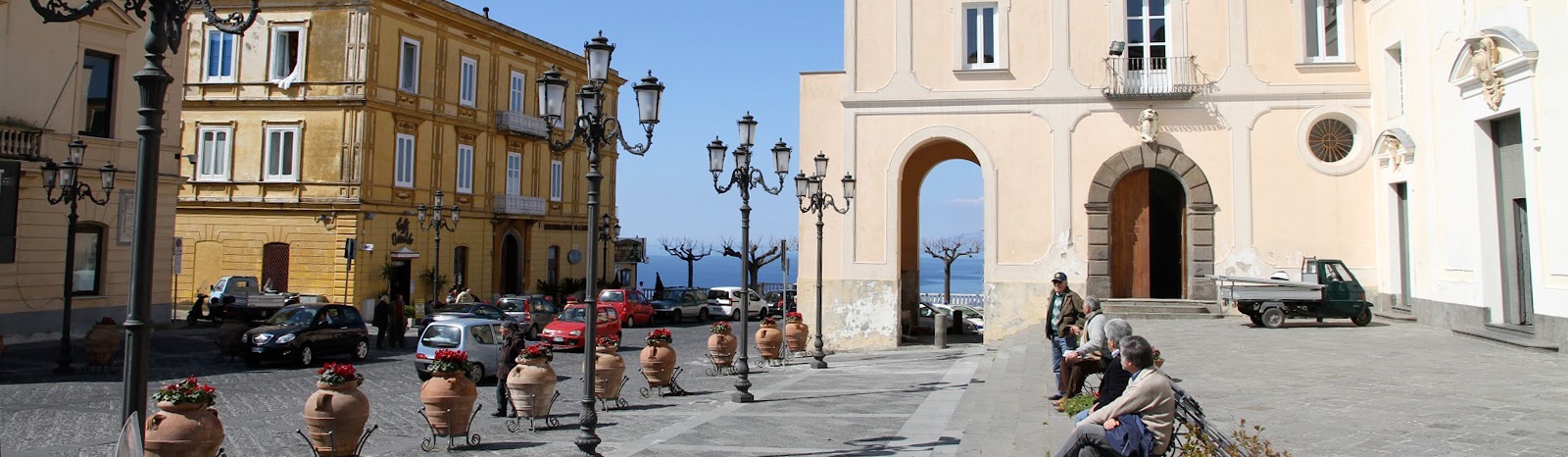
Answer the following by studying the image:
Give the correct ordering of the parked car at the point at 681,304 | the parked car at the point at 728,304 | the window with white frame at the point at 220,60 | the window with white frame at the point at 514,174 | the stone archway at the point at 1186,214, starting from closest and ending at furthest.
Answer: the stone archway at the point at 1186,214
the window with white frame at the point at 220,60
the parked car at the point at 681,304
the window with white frame at the point at 514,174
the parked car at the point at 728,304

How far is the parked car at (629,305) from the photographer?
31.9 m

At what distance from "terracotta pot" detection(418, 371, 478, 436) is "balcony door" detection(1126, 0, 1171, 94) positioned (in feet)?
54.5

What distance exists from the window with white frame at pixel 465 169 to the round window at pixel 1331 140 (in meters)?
26.7

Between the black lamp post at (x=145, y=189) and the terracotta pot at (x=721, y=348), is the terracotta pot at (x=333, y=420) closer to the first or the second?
the black lamp post at (x=145, y=189)

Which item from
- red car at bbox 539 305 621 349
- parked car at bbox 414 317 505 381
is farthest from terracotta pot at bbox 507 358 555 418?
red car at bbox 539 305 621 349

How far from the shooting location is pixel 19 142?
64.4ft

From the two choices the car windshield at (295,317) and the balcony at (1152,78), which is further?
the balcony at (1152,78)

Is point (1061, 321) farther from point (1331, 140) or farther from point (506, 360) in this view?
point (1331, 140)

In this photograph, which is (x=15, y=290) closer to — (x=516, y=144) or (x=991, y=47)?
(x=516, y=144)

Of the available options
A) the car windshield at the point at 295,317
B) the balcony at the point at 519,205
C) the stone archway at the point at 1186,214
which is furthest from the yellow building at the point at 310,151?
the stone archway at the point at 1186,214

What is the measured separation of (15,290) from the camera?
66.5 feet

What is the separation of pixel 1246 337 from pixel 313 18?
91.3ft

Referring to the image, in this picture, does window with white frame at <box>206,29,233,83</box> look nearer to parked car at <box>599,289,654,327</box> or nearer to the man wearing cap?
parked car at <box>599,289,654,327</box>

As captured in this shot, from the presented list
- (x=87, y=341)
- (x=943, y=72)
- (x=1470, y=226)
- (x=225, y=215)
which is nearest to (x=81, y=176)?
(x=87, y=341)
